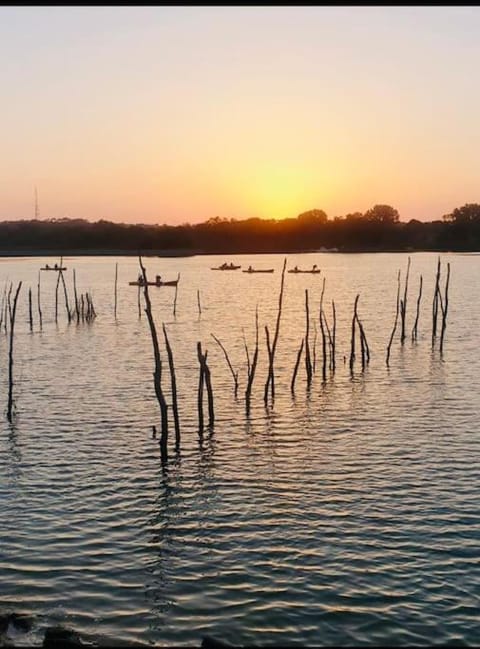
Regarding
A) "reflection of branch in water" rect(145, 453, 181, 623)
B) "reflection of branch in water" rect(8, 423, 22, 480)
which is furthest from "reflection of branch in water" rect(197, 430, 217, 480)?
"reflection of branch in water" rect(8, 423, 22, 480)

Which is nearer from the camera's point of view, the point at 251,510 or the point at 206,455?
the point at 251,510

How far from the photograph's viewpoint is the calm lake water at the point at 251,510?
10.8 meters

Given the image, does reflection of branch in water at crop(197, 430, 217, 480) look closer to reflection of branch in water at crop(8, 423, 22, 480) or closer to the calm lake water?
the calm lake water

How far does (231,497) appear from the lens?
52.9 feet

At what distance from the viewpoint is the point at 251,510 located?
15.3 m

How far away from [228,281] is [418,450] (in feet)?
318

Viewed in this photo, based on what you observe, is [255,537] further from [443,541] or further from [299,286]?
[299,286]

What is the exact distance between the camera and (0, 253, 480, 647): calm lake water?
35.4ft

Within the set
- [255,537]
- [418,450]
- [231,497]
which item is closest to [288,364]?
[418,450]

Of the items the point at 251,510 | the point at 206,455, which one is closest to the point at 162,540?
the point at 251,510

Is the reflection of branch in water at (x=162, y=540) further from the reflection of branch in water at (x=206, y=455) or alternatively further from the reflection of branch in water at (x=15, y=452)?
the reflection of branch in water at (x=15, y=452)

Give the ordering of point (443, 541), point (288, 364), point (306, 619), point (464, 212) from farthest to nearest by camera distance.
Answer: point (464, 212)
point (288, 364)
point (443, 541)
point (306, 619)

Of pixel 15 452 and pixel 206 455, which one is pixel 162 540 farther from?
pixel 15 452

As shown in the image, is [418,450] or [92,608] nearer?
[92,608]
